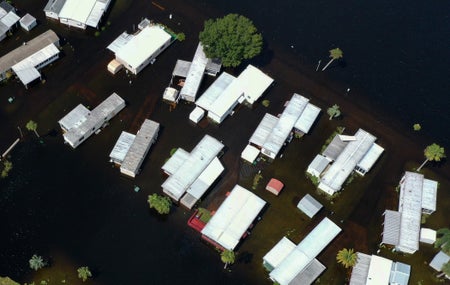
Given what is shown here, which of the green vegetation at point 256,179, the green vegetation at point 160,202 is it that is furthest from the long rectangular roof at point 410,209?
the green vegetation at point 160,202

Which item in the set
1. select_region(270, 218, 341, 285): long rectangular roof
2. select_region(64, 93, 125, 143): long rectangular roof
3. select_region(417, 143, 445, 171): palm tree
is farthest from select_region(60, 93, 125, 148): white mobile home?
select_region(417, 143, 445, 171): palm tree

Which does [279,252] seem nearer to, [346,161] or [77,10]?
[346,161]

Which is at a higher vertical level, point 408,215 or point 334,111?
point 334,111

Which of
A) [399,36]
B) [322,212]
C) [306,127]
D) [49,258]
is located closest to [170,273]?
[49,258]

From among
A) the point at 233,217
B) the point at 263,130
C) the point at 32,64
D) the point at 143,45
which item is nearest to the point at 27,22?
the point at 32,64

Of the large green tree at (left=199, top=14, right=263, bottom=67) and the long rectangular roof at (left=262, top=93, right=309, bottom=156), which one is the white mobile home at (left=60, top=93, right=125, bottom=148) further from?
the long rectangular roof at (left=262, top=93, right=309, bottom=156)
